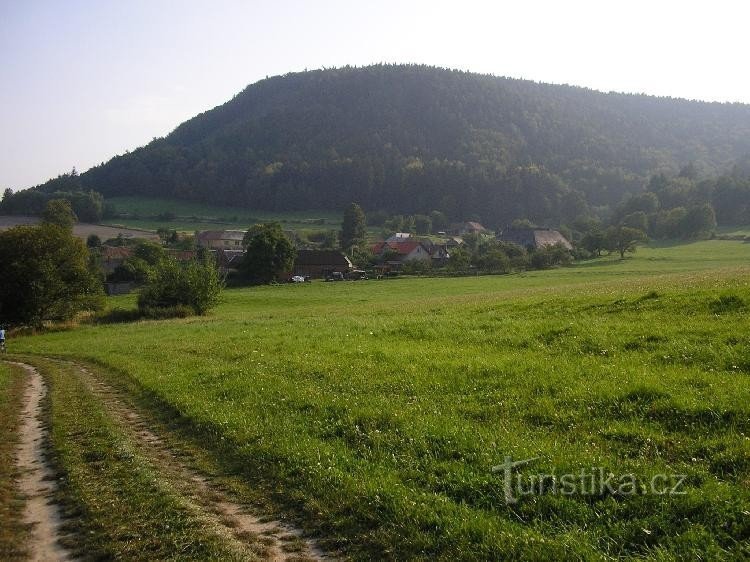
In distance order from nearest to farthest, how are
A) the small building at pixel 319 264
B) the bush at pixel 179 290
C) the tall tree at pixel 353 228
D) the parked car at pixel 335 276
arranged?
the bush at pixel 179 290 < the parked car at pixel 335 276 < the small building at pixel 319 264 < the tall tree at pixel 353 228

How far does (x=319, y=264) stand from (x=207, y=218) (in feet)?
297

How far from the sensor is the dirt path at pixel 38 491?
6.77 meters

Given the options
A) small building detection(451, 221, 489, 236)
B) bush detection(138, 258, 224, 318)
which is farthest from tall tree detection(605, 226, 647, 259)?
bush detection(138, 258, 224, 318)

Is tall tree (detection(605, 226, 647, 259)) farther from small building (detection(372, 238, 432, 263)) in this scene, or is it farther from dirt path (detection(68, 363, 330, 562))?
dirt path (detection(68, 363, 330, 562))

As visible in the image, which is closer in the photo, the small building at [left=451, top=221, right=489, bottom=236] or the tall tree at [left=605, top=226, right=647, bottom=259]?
the tall tree at [left=605, top=226, right=647, bottom=259]

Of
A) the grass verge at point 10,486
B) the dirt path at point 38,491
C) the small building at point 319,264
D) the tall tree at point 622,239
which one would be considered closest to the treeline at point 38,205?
the small building at point 319,264

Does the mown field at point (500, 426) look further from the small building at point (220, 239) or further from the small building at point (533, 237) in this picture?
the small building at point (220, 239)

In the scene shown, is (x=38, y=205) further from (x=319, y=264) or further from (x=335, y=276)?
(x=335, y=276)

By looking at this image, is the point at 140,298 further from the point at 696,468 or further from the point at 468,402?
the point at 696,468

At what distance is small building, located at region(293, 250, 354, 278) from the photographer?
109 metres

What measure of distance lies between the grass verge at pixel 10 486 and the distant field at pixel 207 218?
506 feet

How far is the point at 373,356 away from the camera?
51.4 feet

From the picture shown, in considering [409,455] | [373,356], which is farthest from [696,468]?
[373,356]

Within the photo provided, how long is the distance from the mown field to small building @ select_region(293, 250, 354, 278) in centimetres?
9052
